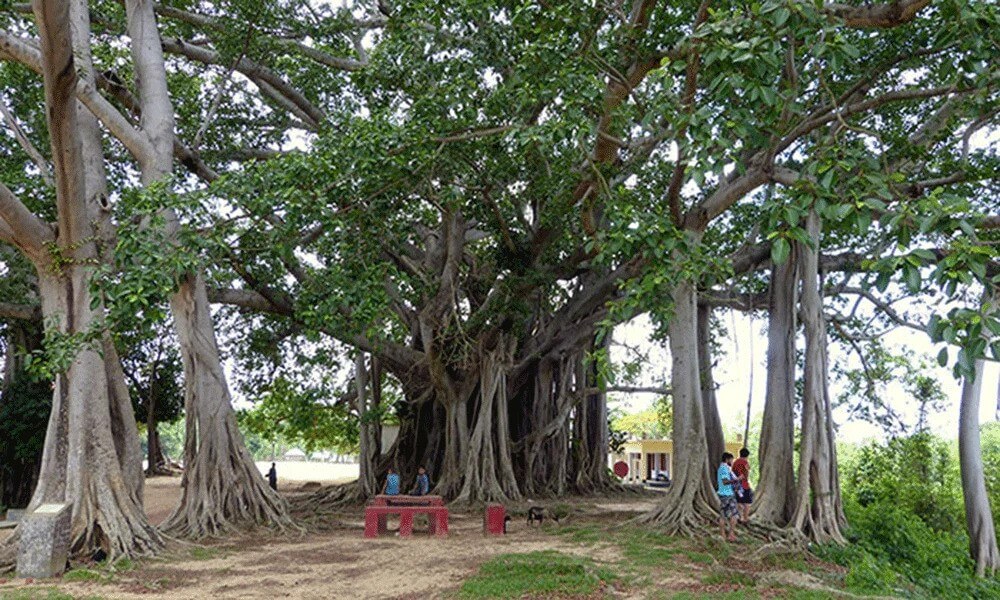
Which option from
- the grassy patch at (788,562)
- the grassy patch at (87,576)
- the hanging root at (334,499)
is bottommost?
the hanging root at (334,499)

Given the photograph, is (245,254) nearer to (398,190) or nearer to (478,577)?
(398,190)

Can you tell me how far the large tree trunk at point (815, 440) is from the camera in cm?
755

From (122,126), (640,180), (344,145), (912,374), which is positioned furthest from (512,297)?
(912,374)

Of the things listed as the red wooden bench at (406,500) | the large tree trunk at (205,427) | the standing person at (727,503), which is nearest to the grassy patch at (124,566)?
the large tree trunk at (205,427)

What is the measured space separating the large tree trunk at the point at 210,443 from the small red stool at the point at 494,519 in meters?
2.15

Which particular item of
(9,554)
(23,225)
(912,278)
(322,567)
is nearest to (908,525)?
(322,567)

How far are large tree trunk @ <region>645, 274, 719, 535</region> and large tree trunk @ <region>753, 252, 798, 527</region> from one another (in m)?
0.65

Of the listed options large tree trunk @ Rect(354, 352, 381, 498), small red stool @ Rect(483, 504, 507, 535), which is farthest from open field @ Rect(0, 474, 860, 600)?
large tree trunk @ Rect(354, 352, 381, 498)

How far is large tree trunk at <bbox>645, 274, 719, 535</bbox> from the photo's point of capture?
757 cm

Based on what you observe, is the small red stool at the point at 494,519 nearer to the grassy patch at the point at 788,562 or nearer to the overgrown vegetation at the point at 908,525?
the grassy patch at the point at 788,562

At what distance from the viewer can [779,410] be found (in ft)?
27.2

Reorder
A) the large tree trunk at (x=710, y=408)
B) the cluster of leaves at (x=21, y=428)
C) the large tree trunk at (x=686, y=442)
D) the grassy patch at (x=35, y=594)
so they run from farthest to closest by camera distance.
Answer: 1. the cluster of leaves at (x=21, y=428)
2. the large tree trunk at (x=710, y=408)
3. the large tree trunk at (x=686, y=442)
4. the grassy patch at (x=35, y=594)

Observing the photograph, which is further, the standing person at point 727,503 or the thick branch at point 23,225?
the standing person at point 727,503

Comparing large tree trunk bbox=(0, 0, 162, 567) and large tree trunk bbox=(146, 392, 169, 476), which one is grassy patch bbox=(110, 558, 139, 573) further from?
large tree trunk bbox=(146, 392, 169, 476)
